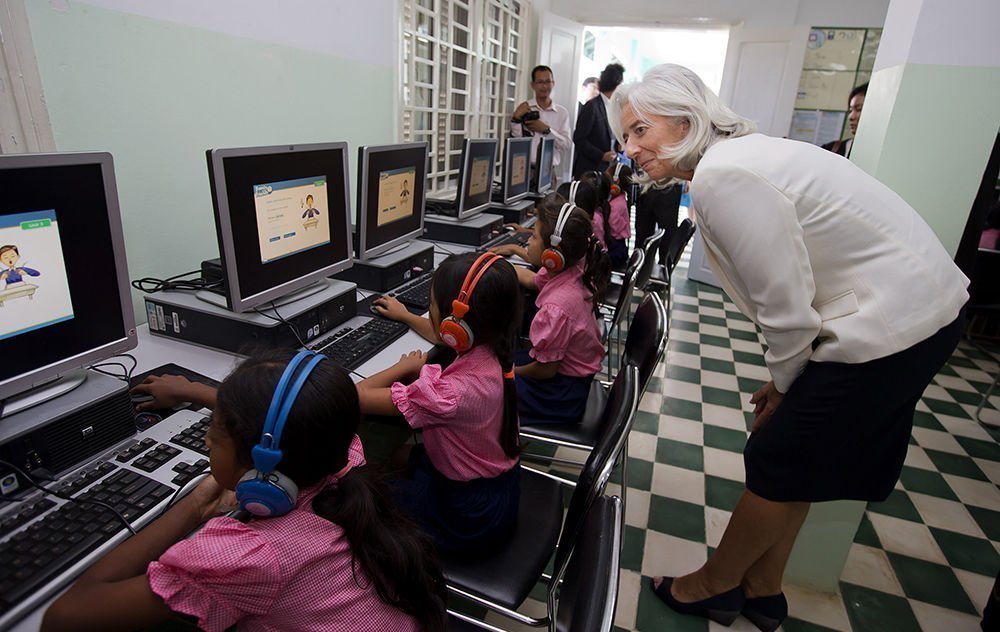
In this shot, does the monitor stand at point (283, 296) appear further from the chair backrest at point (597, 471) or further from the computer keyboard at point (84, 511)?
the chair backrest at point (597, 471)

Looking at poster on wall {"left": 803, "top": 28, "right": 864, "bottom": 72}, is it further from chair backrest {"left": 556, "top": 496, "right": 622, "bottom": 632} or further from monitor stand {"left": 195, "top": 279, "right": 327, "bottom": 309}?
chair backrest {"left": 556, "top": 496, "right": 622, "bottom": 632}

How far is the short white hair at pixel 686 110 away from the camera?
1227 mm

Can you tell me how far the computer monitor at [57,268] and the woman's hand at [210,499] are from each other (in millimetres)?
366

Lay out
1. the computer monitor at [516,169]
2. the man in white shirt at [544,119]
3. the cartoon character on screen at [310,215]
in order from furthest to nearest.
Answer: the man in white shirt at [544,119]
the computer monitor at [516,169]
the cartoon character on screen at [310,215]

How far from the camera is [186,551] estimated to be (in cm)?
65

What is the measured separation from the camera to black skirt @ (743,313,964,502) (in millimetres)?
1169

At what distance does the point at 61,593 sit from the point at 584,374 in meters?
1.39

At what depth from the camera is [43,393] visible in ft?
3.08

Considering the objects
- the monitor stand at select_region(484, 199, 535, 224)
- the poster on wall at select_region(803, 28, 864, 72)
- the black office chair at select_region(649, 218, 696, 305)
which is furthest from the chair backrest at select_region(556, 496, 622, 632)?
the poster on wall at select_region(803, 28, 864, 72)

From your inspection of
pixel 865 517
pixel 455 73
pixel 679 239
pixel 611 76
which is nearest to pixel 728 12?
pixel 611 76

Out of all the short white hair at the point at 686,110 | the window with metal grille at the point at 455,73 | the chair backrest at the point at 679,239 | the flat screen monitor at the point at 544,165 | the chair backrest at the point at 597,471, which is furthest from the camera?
the flat screen monitor at the point at 544,165

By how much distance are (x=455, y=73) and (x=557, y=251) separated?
265 centimetres

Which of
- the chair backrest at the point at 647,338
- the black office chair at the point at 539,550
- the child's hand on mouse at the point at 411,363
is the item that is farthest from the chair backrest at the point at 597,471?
the child's hand on mouse at the point at 411,363

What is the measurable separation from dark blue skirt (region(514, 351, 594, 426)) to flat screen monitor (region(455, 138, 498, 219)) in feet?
4.11
